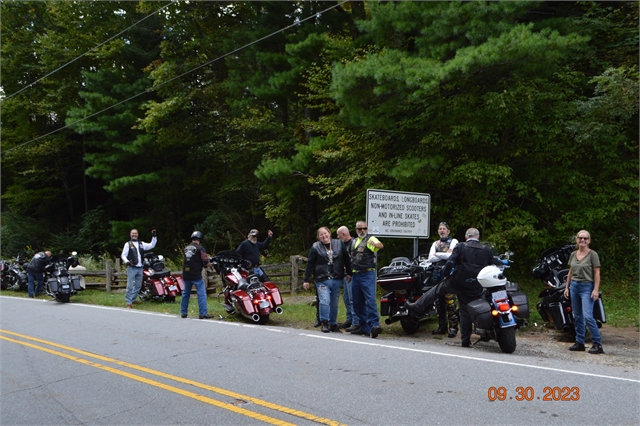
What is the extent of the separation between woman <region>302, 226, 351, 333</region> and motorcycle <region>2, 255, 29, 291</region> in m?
16.0

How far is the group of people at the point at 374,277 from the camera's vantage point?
8.82 meters

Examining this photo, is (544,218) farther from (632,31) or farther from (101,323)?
(101,323)

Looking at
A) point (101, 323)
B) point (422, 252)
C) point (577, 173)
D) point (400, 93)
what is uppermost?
point (400, 93)

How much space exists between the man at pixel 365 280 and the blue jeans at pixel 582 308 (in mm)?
3157

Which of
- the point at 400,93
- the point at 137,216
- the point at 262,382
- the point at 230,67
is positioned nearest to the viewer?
the point at 262,382

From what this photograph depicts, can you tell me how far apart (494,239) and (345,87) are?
5255 millimetres

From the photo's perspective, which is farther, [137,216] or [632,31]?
[137,216]

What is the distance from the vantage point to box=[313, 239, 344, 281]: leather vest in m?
10.9

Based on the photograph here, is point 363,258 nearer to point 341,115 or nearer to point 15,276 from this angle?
point 341,115

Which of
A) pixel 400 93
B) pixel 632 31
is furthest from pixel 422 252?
pixel 632 31

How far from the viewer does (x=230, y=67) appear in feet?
79.5

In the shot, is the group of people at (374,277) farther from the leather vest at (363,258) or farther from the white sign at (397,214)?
the white sign at (397,214)

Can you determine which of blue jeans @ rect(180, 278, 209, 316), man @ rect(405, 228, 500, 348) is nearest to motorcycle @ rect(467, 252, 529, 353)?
man @ rect(405, 228, 500, 348)

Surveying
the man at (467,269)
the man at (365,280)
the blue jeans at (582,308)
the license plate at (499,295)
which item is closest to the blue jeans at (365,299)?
the man at (365,280)
